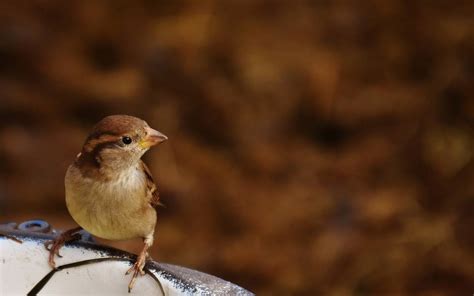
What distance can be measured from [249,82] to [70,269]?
8.29 ft

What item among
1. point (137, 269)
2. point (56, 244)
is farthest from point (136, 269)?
point (56, 244)

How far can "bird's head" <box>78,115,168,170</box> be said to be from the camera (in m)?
1.50

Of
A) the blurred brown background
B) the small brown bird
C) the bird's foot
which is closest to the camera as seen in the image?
the bird's foot

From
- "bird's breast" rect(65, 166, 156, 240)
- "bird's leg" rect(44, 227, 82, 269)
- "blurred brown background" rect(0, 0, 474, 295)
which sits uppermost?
"blurred brown background" rect(0, 0, 474, 295)

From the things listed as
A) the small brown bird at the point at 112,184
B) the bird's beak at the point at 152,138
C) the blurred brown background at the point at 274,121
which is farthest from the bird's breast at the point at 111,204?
the blurred brown background at the point at 274,121

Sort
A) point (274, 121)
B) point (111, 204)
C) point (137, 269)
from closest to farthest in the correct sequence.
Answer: point (137, 269) → point (111, 204) → point (274, 121)

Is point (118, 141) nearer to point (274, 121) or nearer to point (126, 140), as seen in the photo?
point (126, 140)

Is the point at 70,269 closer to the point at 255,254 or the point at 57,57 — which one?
the point at 255,254

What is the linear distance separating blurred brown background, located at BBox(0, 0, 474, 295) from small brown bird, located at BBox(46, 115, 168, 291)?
6.32ft

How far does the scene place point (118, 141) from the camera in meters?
1.53

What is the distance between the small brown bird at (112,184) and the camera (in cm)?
153

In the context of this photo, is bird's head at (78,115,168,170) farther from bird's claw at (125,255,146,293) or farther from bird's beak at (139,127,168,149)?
bird's claw at (125,255,146,293)

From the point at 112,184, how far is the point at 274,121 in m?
2.36

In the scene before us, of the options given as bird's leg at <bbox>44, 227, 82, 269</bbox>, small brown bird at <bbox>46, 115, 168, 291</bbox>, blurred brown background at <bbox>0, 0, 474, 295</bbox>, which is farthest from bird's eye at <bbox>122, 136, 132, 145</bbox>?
blurred brown background at <bbox>0, 0, 474, 295</bbox>
